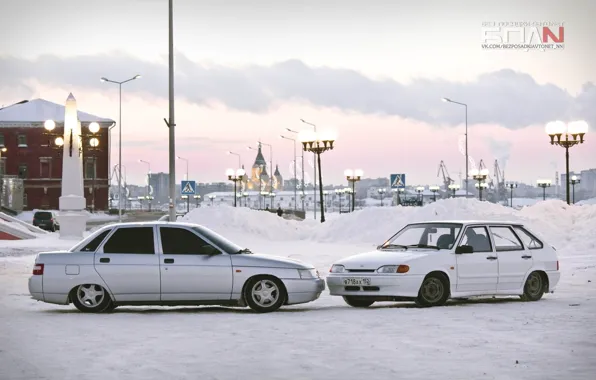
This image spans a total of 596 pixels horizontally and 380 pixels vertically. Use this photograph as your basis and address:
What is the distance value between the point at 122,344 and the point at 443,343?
3865 mm

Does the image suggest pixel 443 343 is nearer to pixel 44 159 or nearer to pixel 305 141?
pixel 305 141

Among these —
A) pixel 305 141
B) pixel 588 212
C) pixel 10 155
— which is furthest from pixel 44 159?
pixel 588 212

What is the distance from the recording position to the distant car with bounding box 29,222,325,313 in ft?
49.4

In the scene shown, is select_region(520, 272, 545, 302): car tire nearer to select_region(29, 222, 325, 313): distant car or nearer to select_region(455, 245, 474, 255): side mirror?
select_region(455, 245, 474, 255): side mirror

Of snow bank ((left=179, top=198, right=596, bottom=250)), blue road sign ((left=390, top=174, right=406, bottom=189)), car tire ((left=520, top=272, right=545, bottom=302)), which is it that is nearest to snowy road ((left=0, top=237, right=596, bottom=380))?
car tire ((left=520, top=272, right=545, bottom=302))

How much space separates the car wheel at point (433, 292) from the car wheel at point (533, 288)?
6.35 ft

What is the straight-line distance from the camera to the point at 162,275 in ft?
49.4

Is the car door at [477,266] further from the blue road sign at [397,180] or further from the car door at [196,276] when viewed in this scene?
the blue road sign at [397,180]

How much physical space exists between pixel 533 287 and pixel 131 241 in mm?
7203

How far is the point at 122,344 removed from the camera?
37.7 feet

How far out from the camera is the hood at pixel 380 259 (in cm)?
1569

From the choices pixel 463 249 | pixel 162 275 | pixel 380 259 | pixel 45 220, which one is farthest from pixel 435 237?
pixel 45 220

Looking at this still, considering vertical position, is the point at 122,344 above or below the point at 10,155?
below

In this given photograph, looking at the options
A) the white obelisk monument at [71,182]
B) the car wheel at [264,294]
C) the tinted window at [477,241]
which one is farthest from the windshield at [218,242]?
the white obelisk monument at [71,182]
